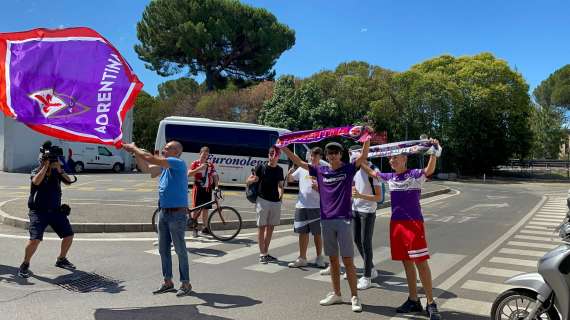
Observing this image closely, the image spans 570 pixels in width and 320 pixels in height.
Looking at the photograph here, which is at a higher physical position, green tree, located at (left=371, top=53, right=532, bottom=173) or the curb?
green tree, located at (left=371, top=53, right=532, bottom=173)

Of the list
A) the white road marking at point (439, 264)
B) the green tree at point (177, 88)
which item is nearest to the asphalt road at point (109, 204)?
the white road marking at point (439, 264)

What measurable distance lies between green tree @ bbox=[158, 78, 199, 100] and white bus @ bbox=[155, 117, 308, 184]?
92.0 ft

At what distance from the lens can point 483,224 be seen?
13438 mm

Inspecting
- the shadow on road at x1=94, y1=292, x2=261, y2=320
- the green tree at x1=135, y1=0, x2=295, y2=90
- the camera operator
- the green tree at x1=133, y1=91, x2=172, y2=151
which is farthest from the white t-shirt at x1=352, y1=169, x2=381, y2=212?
the green tree at x1=133, y1=91, x2=172, y2=151

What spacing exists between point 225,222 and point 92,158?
24.9 metres

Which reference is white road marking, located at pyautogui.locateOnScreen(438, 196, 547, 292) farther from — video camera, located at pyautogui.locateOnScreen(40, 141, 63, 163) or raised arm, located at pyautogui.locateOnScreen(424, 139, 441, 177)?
video camera, located at pyautogui.locateOnScreen(40, 141, 63, 163)

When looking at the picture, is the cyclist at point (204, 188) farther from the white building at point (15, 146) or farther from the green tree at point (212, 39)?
the green tree at point (212, 39)

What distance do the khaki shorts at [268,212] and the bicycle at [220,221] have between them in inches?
80.7

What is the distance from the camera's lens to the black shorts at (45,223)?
21.6 ft

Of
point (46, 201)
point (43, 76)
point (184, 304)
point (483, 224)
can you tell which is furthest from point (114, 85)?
point (483, 224)

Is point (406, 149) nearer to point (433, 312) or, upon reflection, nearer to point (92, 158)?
point (433, 312)

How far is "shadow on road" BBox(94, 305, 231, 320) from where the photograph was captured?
5051 millimetres

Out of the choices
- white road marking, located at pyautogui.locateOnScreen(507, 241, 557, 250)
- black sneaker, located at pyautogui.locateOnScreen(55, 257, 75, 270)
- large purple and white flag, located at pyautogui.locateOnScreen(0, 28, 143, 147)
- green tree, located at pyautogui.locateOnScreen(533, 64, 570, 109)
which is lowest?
white road marking, located at pyautogui.locateOnScreen(507, 241, 557, 250)

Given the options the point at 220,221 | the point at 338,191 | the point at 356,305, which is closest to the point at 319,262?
the point at 356,305
